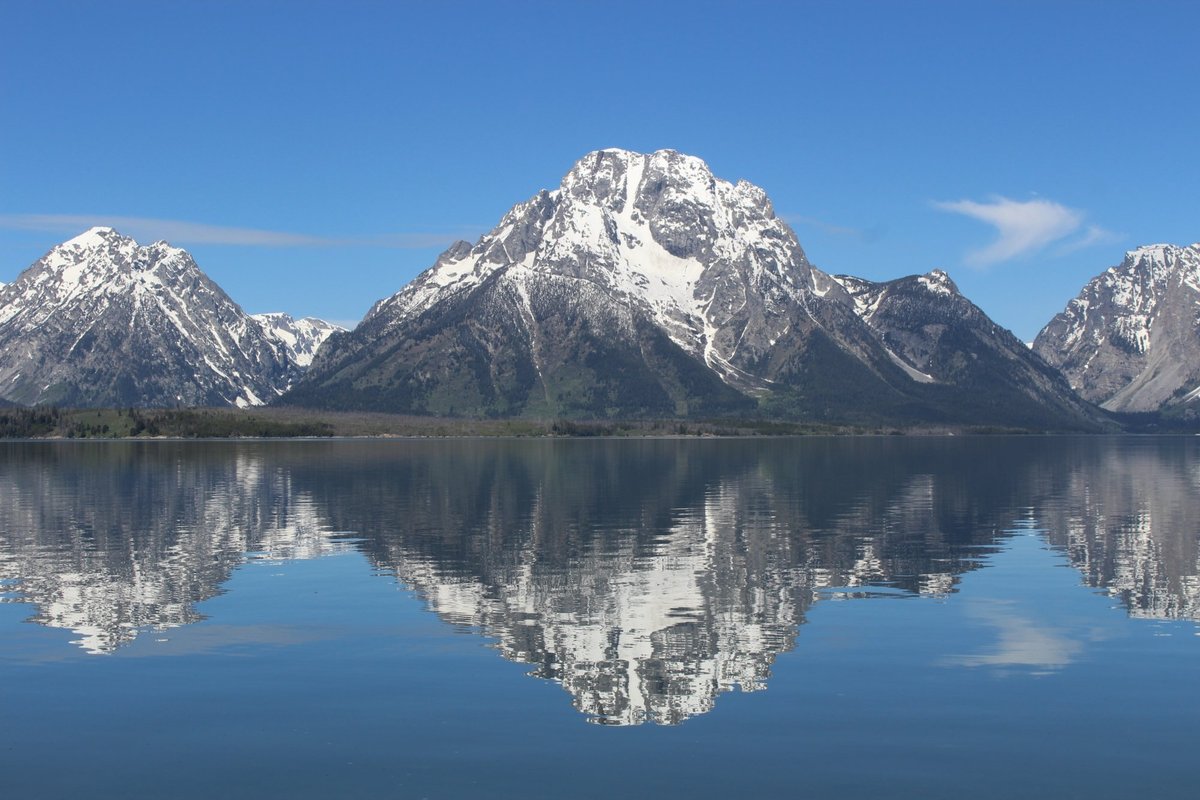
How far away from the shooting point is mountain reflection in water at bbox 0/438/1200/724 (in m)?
55.9

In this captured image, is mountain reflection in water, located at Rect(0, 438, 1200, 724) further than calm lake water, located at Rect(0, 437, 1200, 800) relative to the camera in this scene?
Yes

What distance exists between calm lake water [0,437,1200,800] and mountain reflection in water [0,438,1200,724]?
0.39m

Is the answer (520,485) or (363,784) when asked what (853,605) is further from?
(520,485)

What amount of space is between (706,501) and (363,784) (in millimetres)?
107204

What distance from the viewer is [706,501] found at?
141125mm

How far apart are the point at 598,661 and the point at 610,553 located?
38.0m

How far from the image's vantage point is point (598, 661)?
51.7 m

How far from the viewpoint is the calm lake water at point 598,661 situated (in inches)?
1467

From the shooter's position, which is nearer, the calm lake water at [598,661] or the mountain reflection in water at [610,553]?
the calm lake water at [598,661]

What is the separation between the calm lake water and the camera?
37.2 metres

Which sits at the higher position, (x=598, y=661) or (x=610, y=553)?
(x=610, y=553)

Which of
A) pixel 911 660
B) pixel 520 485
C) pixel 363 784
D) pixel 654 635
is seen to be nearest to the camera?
pixel 363 784

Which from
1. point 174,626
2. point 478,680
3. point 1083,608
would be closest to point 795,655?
point 478,680

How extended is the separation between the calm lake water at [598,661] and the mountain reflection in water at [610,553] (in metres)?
0.39
